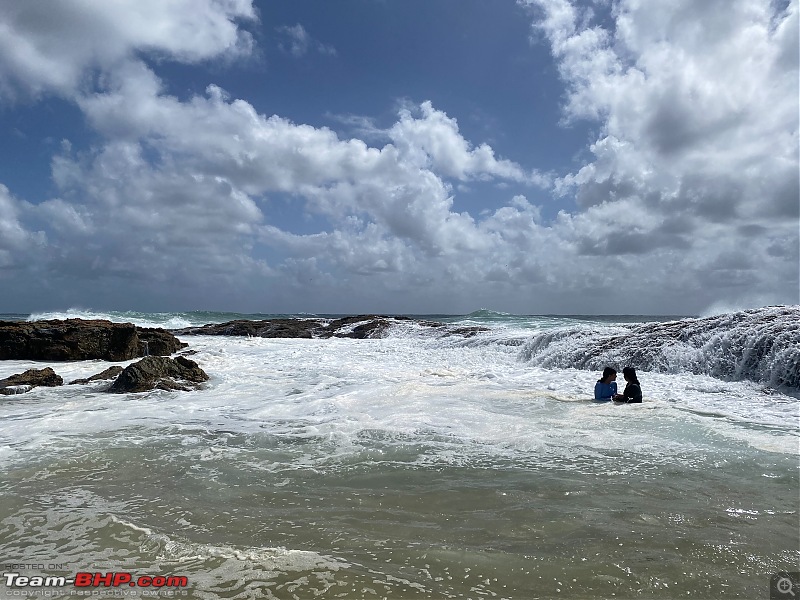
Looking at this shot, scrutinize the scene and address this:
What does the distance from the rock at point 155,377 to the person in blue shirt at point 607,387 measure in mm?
8107

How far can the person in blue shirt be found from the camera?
866 cm

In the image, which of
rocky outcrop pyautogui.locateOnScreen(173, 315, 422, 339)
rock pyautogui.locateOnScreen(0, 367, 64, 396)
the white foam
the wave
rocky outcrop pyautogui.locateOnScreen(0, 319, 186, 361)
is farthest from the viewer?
rocky outcrop pyautogui.locateOnScreen(173, 315, 422, 339)

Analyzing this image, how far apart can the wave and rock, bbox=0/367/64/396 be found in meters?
12.8

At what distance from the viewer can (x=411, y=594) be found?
8.79 feet

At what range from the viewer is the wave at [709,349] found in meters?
10.5

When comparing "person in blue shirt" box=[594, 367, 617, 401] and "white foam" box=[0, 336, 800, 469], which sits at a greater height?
"person in blue shirt" box=[594, 367, 617, 401]

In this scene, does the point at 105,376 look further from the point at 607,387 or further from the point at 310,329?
the point at 310,329

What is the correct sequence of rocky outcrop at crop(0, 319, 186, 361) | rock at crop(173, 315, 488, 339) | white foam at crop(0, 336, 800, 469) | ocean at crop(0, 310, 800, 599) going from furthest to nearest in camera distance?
rock at crop(173, 315, 488, 339) → rocky outcrop at crop(0, 319, 186, 361) → white foam at crop(0, 336, 800, 469) → ocean at crop(0, 310, 800, 599)

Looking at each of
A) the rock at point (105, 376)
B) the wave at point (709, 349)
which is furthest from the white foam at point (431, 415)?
the wave at point (709, 349)

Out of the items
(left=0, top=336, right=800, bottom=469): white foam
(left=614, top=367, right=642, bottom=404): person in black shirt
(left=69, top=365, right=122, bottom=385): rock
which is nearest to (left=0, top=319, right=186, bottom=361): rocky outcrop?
(left=0, top=336, right=800, bottom=469): white foam

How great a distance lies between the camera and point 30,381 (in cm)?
1013

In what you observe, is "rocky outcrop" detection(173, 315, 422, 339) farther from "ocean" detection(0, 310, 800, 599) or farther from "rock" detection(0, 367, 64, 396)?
"ocean" detection(0, 310, 800, 599)

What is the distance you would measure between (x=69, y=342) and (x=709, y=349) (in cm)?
1842

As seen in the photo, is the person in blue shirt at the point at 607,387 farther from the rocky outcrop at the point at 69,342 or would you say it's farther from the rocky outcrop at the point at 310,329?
the rocky outcrop at the point at 310,329
